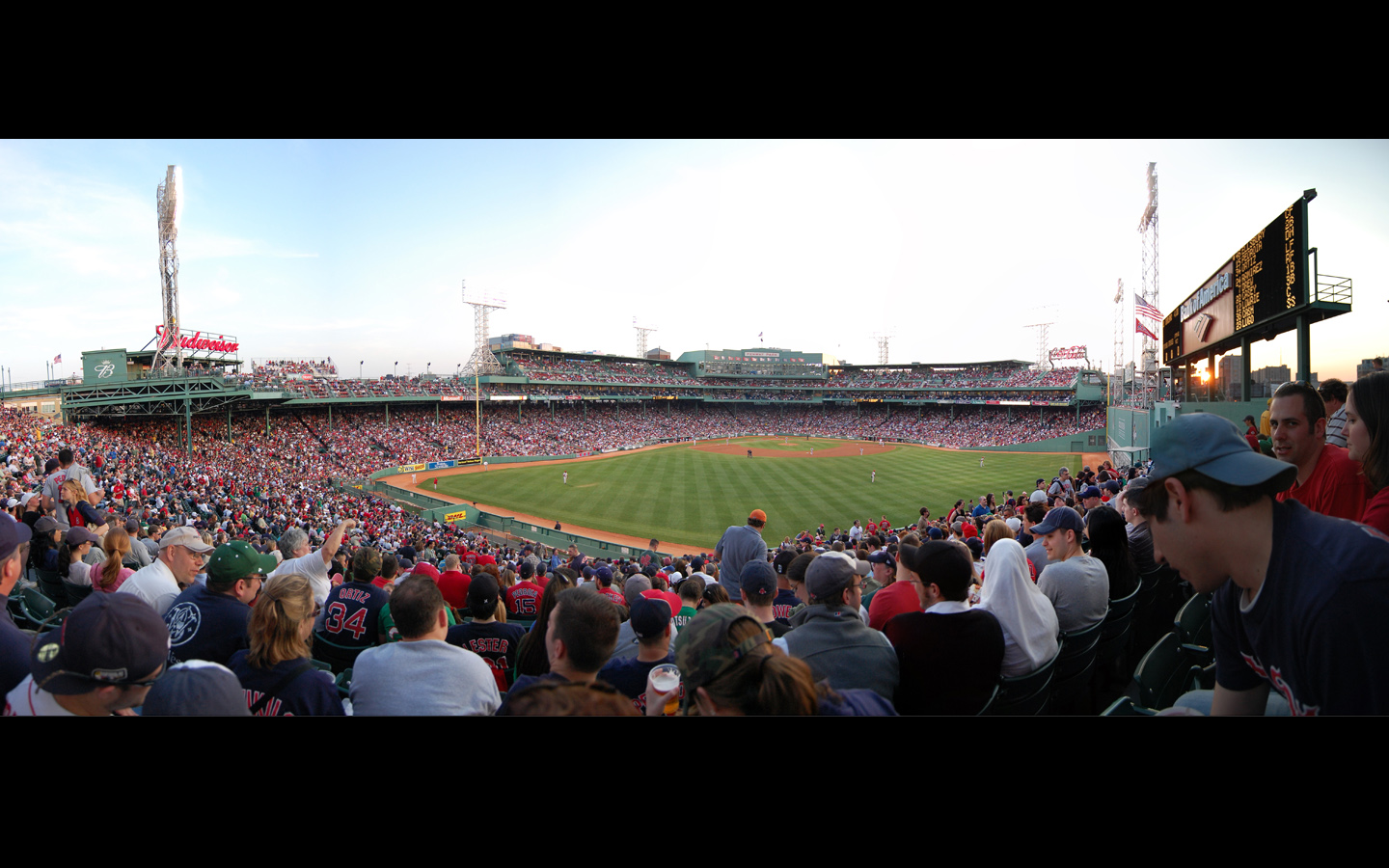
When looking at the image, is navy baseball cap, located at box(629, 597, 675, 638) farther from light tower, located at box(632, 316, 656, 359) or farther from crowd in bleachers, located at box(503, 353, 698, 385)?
light tower, located at box(632, 316, 656, 359)

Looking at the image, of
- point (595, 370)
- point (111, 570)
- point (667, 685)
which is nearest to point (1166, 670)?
point (667, 685)

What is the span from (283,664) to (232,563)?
4.19ft

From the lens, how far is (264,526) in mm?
16812

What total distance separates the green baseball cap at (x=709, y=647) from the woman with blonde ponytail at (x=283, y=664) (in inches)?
68.9

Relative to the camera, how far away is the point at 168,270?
3359 cm

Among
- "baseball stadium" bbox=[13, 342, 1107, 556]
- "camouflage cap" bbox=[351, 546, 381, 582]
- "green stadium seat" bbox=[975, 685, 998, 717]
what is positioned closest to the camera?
"green stadium seat" bbox=[975, 685, 998, 717]

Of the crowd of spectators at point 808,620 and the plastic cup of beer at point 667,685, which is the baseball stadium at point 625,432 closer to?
the crowd of spectators at point 808,620

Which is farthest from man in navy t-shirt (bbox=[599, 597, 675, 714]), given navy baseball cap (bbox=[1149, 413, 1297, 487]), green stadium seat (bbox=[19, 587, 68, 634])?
green stadium seat (bbox=[19, 587, 68, 634])

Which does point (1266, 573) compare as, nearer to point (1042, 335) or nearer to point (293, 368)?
Answer: point (293, 368)

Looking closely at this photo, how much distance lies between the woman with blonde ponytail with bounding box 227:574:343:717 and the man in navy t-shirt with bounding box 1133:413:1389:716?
134 inches

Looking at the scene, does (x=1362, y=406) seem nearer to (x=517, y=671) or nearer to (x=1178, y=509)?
(x=1178, y=509)

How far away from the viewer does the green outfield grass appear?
24.2m

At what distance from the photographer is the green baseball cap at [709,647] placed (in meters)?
1.79
